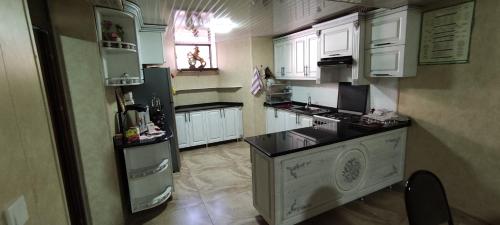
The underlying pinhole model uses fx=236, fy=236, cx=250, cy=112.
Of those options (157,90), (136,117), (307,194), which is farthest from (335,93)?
(136,117)

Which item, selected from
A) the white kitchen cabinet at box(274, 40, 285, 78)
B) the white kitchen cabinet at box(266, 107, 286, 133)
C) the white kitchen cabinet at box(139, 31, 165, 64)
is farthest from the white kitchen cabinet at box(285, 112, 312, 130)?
the white kitchen cabinet at box(139, 31, 165, 64)

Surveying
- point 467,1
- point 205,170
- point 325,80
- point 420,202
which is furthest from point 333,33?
point 205,170

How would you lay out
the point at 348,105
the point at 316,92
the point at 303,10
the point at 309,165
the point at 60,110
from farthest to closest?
the point at 316,92
the point at 348,105
the point at 303,10
the point at 309,165
the point at 60,110

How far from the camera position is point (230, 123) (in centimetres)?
521

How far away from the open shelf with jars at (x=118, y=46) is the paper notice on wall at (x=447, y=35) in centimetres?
319

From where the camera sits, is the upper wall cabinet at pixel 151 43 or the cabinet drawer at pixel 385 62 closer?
the cabinet drawer at pixel 385 62

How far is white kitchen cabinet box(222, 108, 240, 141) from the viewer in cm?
514

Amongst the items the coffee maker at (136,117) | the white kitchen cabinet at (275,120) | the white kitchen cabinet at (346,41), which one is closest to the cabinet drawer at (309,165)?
the white kitchen cabinet at (346,41)

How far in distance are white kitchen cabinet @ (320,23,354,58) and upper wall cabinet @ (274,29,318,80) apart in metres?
0.33

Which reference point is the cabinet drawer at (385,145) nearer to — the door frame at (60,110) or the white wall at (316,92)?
the white wall at (316,92)

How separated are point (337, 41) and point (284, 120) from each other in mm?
1743

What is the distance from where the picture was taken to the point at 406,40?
2.57m

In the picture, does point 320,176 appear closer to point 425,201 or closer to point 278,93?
point 425,201

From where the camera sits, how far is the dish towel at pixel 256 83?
4.81m
